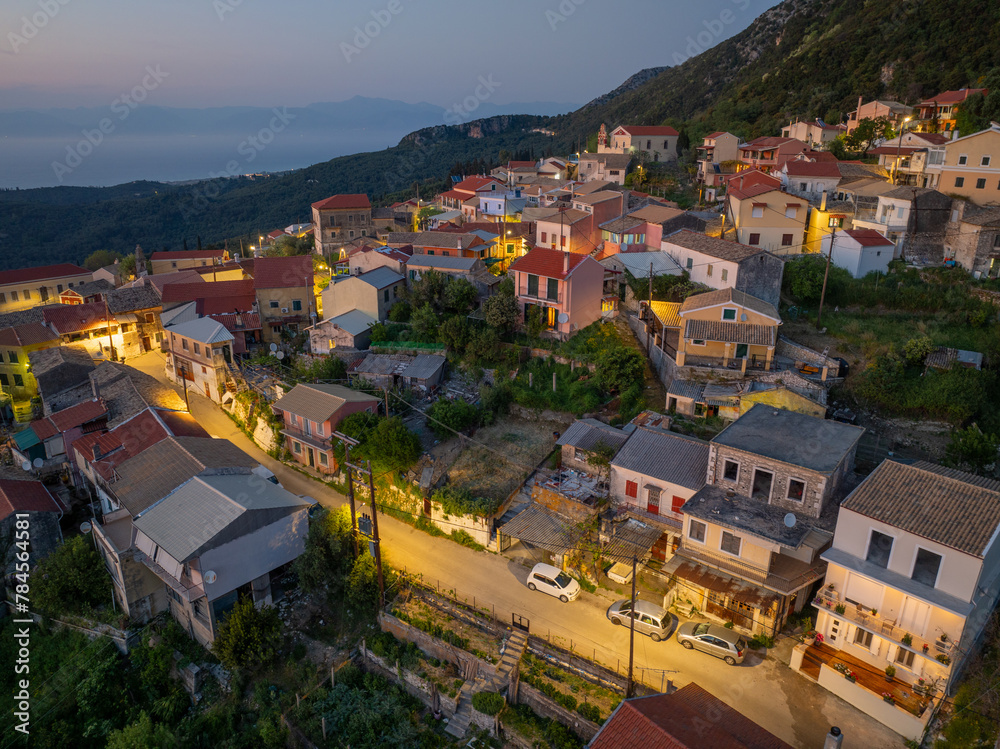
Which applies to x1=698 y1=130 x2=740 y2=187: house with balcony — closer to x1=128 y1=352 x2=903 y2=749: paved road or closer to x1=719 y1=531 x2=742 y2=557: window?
x1=719 y1=531 x2=742 y2=557: window

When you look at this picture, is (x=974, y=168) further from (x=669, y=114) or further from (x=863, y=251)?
(x=669, y=114)

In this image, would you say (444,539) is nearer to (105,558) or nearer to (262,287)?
(105,558)

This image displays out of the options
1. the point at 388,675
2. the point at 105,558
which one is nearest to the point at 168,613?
the point at 105,558

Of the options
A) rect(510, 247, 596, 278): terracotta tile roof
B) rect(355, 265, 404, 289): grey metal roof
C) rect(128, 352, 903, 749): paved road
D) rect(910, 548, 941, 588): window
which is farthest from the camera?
rect(355, 265, 404, 289): grey metal roof

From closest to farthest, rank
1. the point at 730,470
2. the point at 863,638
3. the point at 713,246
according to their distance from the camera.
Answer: the point at 863,638, the point at 730,470, the point at 713,246

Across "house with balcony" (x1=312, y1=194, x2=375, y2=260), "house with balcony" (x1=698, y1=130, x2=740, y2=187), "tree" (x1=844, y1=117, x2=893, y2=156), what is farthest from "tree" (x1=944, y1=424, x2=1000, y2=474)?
"house with balcony" (x1=312, y1=194, x2=375, y2=260)

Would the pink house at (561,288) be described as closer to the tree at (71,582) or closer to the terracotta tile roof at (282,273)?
the terracotta tile roof at (282,273)

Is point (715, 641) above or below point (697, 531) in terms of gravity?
below

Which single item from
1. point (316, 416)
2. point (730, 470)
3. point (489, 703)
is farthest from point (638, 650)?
point (316, 416)
